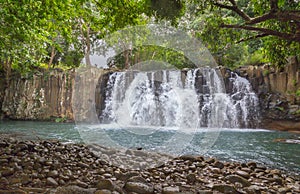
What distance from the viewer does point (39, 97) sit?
1490 cm

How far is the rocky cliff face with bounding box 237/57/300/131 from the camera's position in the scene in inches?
426

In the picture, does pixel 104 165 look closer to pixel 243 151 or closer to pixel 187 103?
pixel 243 151

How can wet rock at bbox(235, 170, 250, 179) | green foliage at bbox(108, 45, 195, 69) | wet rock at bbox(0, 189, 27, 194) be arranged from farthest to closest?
green foliage at bbox(108, 45, 195, 69) → wet rock at bbox(235, 170, 250, 179) → wet rock at bbox(0, 189, 27, 194)

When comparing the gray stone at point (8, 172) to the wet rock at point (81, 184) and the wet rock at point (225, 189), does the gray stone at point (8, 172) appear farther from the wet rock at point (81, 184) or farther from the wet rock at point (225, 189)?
the wet rock at point (225, 189)

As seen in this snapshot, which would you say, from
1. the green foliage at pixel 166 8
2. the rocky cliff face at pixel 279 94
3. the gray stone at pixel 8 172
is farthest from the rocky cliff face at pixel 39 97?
the green foliage at pixel 166 8

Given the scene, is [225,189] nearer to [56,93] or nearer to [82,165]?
[82,165]

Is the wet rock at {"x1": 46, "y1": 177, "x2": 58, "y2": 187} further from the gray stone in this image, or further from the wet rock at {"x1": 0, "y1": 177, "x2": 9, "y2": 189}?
the gray stone

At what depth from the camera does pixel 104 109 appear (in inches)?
570

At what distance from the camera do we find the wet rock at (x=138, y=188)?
2.38m

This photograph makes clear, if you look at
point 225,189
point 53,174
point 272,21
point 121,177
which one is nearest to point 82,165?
point 53,174

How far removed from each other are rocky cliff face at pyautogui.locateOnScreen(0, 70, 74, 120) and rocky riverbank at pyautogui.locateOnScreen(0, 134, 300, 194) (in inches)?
440

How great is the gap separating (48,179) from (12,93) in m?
14.7

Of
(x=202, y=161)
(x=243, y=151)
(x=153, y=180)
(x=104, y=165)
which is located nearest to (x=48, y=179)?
(x=104, y=165)

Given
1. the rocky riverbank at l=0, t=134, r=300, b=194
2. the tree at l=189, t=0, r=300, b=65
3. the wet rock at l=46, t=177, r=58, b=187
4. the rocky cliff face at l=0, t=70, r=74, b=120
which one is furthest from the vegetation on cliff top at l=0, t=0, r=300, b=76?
the rocky cliff face at l=0, t=70, r=74, b=120
